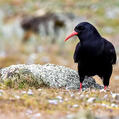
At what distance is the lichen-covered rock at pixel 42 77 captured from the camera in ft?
44.1

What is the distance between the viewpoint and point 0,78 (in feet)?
47.2

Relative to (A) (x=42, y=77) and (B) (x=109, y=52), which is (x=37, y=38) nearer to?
(A) (x=42, y=77)

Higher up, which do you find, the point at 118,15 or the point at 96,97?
the point at 118,15

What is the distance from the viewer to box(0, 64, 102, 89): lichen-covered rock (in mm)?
13445

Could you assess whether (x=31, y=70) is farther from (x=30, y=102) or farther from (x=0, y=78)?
(x=30, y=102)

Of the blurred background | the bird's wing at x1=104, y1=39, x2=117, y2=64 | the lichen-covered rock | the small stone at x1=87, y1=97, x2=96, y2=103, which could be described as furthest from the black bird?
the blurred background

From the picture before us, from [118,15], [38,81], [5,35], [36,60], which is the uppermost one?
[118,15]

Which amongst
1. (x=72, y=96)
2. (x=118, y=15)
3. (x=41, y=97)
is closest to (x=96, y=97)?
(x=72, y=96)

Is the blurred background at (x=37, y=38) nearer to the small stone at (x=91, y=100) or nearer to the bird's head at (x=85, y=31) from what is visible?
the bird's head at (x=85, y=31)

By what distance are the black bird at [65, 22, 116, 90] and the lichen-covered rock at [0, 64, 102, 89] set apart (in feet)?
2.35

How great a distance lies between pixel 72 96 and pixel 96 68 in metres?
2.95

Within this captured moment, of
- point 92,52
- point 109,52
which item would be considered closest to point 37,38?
point 109,52

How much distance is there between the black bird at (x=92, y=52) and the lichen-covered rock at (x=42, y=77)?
71 cm

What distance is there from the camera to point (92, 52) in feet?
46.1
